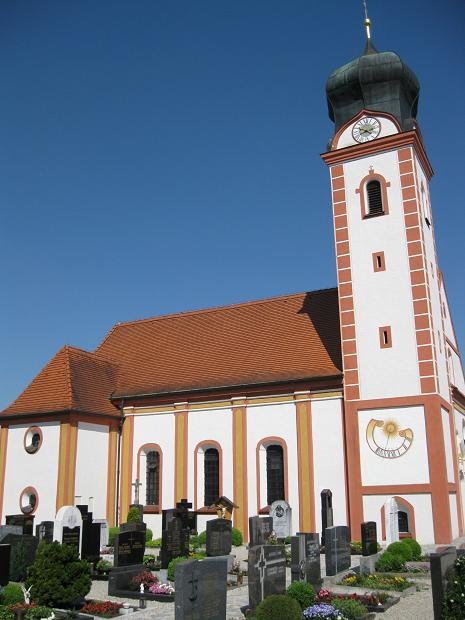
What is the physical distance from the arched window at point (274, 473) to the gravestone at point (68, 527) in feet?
34.2

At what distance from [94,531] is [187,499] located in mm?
9708

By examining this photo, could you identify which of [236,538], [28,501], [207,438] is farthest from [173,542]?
[28,501]

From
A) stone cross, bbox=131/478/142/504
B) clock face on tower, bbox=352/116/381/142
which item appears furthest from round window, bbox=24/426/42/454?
clock face on tower, bbox=352/116/381/142

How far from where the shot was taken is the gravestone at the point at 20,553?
1669 centimetres

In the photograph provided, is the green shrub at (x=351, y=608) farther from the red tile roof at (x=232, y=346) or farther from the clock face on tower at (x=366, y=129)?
the clock face on tower at (x=366, y=129)

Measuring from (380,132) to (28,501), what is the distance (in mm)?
22017

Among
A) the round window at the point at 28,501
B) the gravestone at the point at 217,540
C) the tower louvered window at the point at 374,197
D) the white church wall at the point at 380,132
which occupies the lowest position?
the gravestone at the point at 217,540

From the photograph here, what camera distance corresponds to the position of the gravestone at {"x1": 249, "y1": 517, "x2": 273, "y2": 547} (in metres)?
19.9

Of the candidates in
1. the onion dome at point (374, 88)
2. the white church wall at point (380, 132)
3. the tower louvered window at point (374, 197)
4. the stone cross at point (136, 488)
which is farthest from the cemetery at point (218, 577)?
the onion dome at point (374, 88)

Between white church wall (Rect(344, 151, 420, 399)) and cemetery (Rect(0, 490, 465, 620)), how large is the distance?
5307 mm

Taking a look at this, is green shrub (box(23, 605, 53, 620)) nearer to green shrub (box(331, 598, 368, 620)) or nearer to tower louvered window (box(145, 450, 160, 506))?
green shrub (box(331, 598, 368, 620))

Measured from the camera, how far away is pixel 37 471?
2756cm

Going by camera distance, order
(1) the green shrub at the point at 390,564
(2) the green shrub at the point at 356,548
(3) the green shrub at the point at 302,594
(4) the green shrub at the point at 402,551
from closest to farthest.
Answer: (3) the green shrub at the point at 302,594, (1) the green shrub at the point at 390,564, (4) the green shrub at the point at 402,551, (2) the green shrub at the point at 356,548

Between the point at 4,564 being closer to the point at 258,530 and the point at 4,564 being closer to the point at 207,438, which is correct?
the point at 258,530
